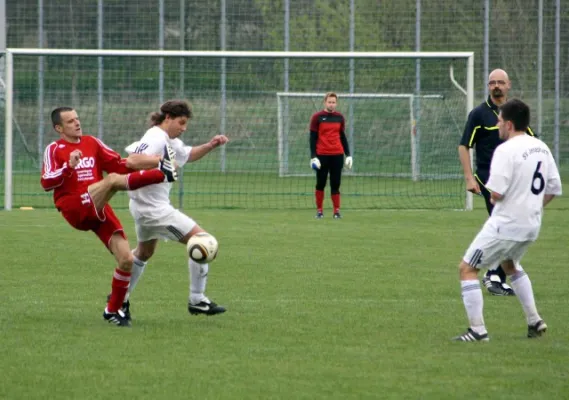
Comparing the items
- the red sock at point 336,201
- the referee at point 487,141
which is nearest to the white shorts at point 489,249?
the referee at point 487,141

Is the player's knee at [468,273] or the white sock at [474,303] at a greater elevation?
the player's knee at [468,273]

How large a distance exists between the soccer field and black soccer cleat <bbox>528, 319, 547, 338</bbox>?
0.08 meters

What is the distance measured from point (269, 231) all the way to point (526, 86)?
1429 centimetres

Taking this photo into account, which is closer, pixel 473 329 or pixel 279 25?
pixel 473 329

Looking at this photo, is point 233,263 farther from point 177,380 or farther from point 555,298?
point 177,380

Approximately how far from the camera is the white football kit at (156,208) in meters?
8.46

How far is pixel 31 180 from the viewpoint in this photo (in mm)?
23016

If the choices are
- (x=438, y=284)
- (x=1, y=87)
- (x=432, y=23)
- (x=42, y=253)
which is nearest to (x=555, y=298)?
(x=438, y=284)

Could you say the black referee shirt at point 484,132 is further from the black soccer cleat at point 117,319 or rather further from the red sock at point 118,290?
the black soccer cleat at point 117,319

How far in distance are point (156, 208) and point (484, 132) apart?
3.35 meters

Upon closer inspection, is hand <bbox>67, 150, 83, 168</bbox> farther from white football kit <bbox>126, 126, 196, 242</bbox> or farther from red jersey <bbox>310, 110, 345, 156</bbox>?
red jersey <bbox>310, 110, 345, 156</bbox>

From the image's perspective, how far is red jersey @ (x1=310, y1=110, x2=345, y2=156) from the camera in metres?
17.7

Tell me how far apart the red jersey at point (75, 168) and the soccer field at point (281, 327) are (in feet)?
3.33

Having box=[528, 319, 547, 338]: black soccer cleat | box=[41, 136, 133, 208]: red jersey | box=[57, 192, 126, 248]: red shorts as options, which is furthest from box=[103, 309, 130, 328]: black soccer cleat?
box=[528, 319, 547, 338]: black soccer cleat
